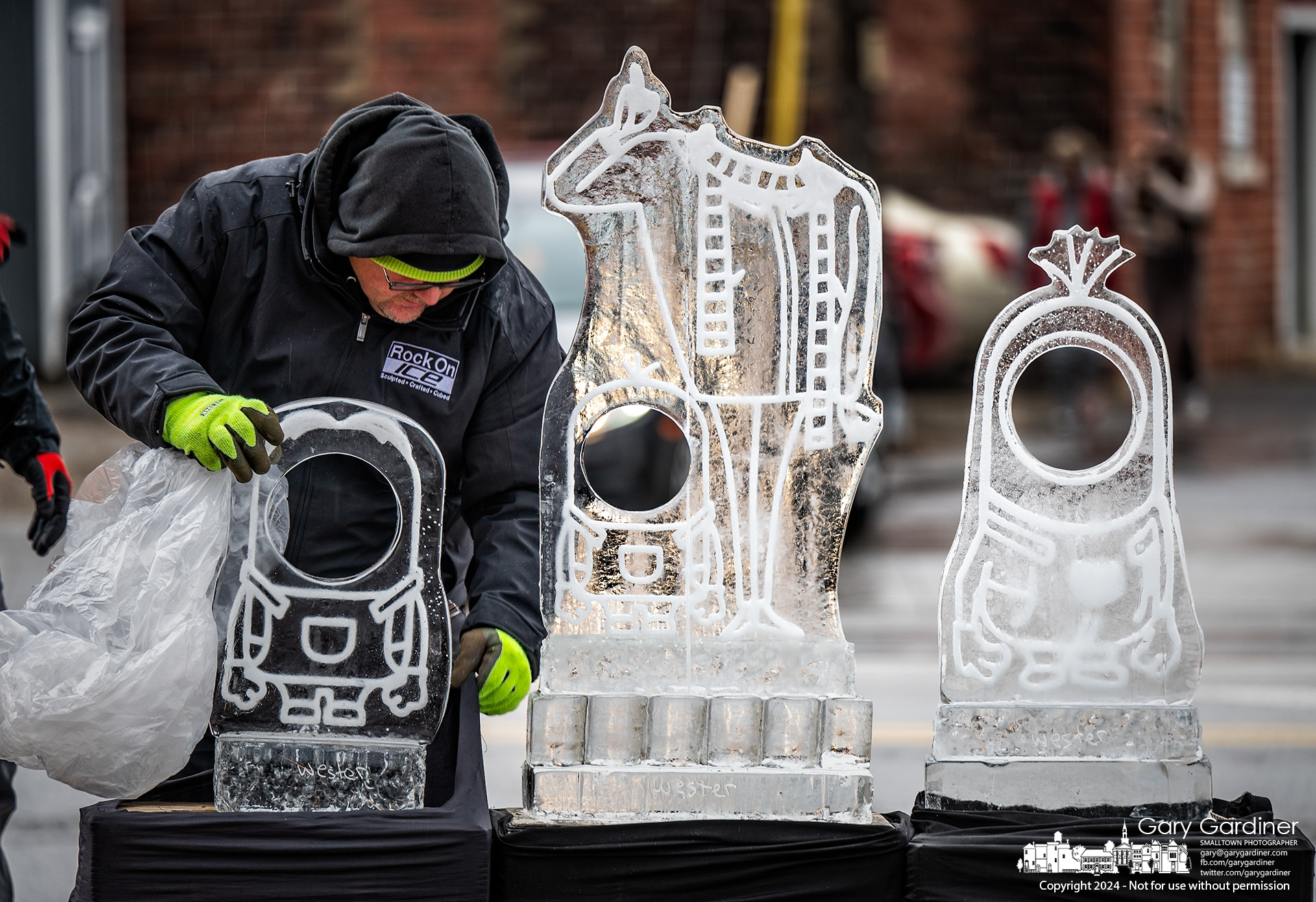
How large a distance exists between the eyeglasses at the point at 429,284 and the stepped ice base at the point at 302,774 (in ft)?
2.35

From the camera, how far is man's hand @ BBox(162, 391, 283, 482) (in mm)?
2373

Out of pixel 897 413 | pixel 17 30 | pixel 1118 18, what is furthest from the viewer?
pixel 1118 18

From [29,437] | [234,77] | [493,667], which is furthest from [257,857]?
[234,77]

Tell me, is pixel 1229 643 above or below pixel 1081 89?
below

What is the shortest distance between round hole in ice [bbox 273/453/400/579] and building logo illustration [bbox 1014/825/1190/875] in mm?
1155

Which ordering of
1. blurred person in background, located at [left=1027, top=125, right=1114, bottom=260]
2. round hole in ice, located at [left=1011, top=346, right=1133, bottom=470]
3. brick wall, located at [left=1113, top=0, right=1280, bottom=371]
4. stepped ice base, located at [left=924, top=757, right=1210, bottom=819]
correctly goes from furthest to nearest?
brick wall, located at [left=1113, top=0, right=1280, bottom=371] → blurred person in background, located at [left=1027, top=125, right=1114, bottom=260] → round hole in ice, located at [left=1011, top=346, right=1133, bottom=470] → stepped ice base, located at [left=924, top=757, right=1210, bottom=819]

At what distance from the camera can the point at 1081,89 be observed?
13.3 meters

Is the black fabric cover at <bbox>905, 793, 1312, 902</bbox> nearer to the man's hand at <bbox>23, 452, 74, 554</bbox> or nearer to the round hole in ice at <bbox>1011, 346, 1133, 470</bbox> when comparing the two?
the man's hand at <bbox>23, 452, 74, 554</bbox>

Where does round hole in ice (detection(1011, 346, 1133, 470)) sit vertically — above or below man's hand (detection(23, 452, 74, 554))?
above

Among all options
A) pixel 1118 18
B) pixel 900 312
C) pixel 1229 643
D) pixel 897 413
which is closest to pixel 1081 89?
pixel 1118 18

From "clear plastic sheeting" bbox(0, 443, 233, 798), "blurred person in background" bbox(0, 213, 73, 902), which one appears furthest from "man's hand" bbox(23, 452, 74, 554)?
"clear plastic sheeting" bbox(0, 443, 233, 798)

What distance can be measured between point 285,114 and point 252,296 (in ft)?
29.7

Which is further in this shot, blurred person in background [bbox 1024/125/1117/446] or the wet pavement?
blurred person in background [bbox 1024/125/1117/446]

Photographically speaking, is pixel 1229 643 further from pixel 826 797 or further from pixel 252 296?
pixel 252 296
